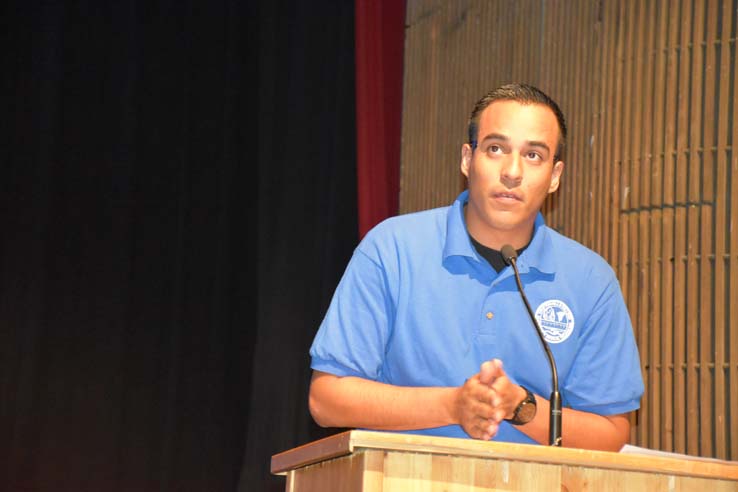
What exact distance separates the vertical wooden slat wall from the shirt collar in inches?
67.1

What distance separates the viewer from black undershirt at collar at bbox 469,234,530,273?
106 inches

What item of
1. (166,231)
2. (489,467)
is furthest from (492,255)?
(166,231)

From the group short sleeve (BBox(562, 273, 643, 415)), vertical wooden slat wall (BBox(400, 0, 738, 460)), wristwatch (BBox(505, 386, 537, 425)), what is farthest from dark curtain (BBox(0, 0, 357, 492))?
wristwatch (BBox(505, 386, 537, 425))

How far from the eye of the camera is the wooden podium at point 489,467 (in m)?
1.77

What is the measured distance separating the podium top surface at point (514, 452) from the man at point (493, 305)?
0.49 meters

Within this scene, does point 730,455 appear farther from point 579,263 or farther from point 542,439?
point 542,439

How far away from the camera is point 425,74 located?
6.32 metres

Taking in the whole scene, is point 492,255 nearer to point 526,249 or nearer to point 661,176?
point 526,249

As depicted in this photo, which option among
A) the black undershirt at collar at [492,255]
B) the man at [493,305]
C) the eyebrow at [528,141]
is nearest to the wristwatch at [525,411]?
the man at [493,305]

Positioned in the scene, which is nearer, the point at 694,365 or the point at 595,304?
the point at 595,304

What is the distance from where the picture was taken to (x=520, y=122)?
8.79 ft

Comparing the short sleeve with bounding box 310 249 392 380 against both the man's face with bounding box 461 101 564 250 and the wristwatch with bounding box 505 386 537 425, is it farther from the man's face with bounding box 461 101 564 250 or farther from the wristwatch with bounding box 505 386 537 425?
the wristwatch with bounding box 505 386 537 425

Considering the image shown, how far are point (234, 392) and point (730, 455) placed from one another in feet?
9.10

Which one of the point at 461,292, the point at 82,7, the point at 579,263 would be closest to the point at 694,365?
the point at 579,263
